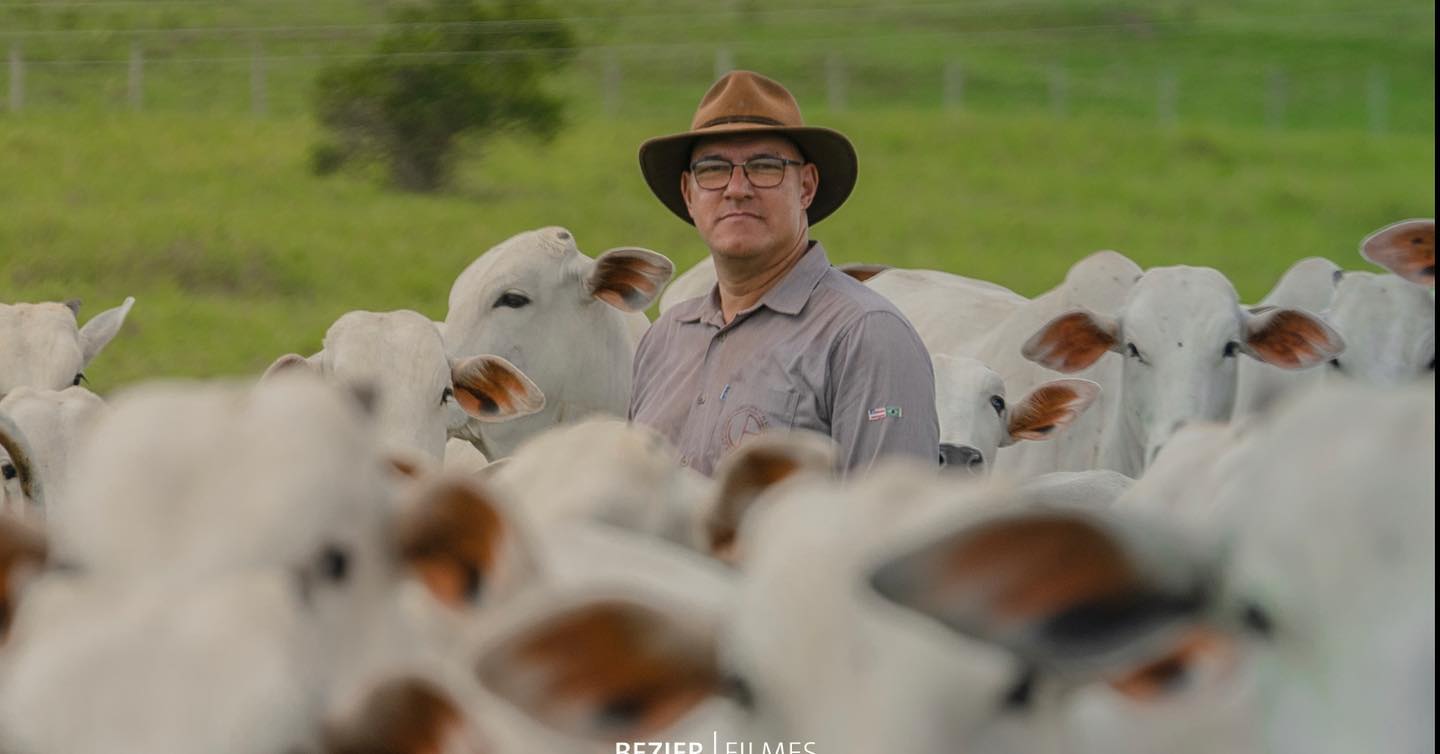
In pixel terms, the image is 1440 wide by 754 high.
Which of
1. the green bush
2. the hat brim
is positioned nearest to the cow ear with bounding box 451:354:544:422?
the hat brim

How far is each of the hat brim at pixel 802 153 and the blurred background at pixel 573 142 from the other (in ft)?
35.2

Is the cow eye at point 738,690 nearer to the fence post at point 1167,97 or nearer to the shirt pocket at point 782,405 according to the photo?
the shirt pocket at point 782,405

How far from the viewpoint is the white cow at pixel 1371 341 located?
21.4ft

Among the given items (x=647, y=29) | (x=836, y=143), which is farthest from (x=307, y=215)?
(x=836, y=143)

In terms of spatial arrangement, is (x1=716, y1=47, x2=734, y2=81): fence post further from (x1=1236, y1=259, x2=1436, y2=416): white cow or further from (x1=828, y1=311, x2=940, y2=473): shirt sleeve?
(x1=828, y1=311, x2=940, y2=473): shirt sleeve

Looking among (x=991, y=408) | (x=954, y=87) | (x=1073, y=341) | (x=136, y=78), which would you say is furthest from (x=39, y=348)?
(x=954, y=87)

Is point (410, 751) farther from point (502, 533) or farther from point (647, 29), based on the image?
point (647, 29)

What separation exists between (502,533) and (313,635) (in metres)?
0.22

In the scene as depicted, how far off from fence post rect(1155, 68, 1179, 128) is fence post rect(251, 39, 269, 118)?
1191cm

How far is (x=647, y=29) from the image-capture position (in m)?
34.1

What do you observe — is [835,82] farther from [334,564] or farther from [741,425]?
[334,564]

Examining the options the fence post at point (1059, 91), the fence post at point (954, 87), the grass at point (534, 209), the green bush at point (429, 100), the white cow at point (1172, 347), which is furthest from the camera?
the fence post at point (954, 87)

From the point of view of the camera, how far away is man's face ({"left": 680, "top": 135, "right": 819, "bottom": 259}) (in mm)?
4211

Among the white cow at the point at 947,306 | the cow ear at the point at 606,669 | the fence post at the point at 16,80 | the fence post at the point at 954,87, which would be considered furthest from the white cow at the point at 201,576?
the fence post at the point at 954,87
